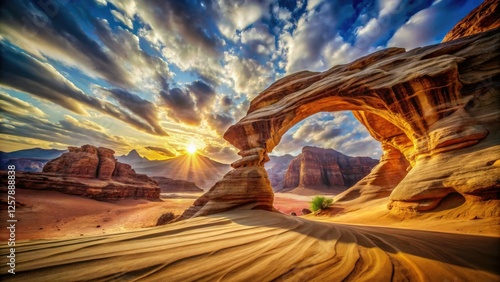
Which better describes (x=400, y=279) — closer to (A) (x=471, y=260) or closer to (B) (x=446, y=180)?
(A) (x=471, y=260)

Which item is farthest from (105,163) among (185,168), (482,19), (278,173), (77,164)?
(185,168)

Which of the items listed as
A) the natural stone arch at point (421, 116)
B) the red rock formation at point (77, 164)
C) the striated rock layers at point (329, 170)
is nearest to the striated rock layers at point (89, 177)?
the red rock formation at point (77, 164)

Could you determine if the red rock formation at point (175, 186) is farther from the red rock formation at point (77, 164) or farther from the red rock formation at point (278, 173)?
the red rock formation at point (77, 164)

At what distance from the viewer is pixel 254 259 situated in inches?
92.4

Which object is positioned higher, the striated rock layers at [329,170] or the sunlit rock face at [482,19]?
the sunlit rock face at [482,19]

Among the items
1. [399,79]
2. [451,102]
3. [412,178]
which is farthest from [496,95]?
[412,178]

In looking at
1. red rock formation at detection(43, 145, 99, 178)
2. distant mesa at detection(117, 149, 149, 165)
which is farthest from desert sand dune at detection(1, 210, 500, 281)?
distant mesa at detection(117, 149, 149, 165)

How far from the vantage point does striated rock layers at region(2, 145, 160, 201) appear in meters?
18.5

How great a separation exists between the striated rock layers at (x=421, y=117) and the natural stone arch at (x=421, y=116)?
0.02 metres

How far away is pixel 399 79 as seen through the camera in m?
7.47

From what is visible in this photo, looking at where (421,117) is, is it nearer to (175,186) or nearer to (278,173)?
(175,186)

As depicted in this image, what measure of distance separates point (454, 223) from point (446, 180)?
1.50 meters

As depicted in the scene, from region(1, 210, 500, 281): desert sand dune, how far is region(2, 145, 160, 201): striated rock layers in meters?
24.2

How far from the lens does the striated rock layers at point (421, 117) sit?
5512 millimetres
